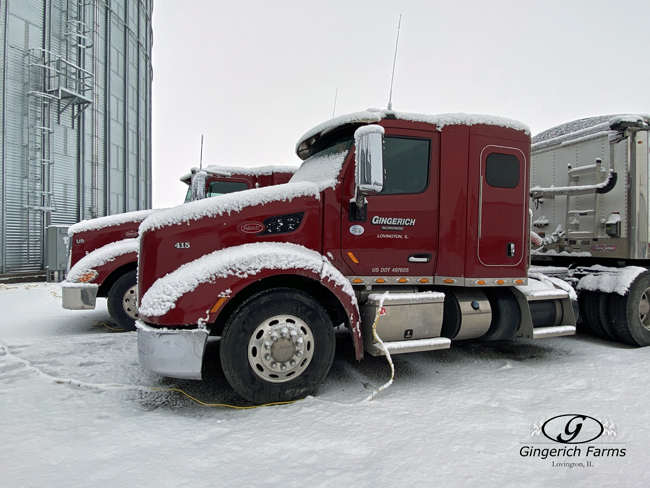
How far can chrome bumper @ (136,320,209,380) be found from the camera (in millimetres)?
3193

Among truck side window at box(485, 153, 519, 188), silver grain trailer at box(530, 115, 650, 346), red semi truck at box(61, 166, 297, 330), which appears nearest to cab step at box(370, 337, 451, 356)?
truck side window at box(485, 153, 519, 188)

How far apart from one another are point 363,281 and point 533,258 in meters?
4.06

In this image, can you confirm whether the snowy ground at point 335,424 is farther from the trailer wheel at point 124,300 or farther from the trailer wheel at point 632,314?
the trailer wheel at point 124,300

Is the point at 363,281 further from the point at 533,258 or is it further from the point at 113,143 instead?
the point at 113,143

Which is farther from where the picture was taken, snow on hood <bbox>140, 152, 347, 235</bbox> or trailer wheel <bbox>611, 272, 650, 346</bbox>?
trailer wheel <bbox>611, 272, 650, 346</bbox>

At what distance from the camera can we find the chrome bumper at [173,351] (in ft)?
10.5

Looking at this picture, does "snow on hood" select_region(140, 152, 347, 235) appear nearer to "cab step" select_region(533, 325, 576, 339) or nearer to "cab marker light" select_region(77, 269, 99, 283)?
"cab step" select_region(533, 325, 576, 339)

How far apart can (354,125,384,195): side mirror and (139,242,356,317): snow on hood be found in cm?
81

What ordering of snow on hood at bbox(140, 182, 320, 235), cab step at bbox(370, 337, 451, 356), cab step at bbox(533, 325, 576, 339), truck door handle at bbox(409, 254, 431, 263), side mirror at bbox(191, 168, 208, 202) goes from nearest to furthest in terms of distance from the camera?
snow on hood at bbox(140, 182, 320, 235)
cab step at bbox(370, 337, 451, 356)
truck door handle at bbox(409, 254, 431, 263)
cab step at bbox(533, 325, 576, 339)
side mirror at bbox(191, 168, 208, 202)

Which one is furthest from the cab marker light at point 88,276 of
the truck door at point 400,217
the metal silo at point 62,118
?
the metal silo at point 62,118

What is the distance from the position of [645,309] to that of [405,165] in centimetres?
435

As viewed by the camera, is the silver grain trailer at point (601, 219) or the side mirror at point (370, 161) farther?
the silver grain trailer at point (601, 219)

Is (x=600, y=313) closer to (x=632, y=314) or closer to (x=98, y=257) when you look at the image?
(x=632, y=314)

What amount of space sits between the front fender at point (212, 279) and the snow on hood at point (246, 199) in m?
0.38
